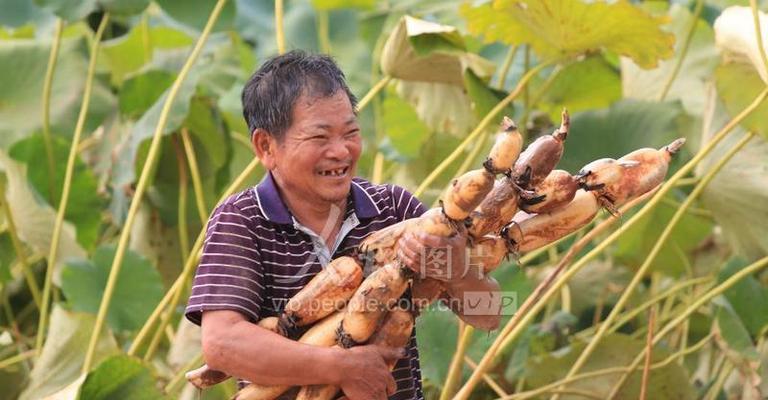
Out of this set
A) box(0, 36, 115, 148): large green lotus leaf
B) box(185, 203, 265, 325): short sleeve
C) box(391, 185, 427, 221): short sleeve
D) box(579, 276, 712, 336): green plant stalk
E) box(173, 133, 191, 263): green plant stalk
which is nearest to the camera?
box(185, 203, 265, 325): short sleeve

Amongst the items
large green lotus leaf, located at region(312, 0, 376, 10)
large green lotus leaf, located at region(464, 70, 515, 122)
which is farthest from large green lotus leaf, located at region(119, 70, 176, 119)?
large green lotus leaf, located at region(464, 70, 515, 122)

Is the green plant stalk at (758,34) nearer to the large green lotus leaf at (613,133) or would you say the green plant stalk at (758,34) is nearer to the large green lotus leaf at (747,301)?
the large green lotus leaf at (747,301)

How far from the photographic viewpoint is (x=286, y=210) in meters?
1.60

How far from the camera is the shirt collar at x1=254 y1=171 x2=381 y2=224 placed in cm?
158

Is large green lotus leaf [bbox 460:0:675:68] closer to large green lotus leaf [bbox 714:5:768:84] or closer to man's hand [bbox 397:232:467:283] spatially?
large green lotus leaf [bbox 714:5:768:84]

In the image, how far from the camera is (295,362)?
148 cm

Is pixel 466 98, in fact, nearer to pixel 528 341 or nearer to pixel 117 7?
pixel 528 341

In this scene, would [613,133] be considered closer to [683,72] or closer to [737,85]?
[737,85]

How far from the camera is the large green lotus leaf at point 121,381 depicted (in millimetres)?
2189

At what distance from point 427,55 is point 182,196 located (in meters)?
0.88

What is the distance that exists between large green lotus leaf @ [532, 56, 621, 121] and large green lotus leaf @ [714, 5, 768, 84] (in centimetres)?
51

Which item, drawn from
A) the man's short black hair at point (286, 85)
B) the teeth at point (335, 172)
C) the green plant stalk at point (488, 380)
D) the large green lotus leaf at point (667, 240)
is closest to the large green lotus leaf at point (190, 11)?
the green plant stalk at point (488, 380)

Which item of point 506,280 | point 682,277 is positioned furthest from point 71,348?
point 682,277

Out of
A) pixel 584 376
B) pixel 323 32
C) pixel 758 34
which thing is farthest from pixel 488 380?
pixel 323 32
